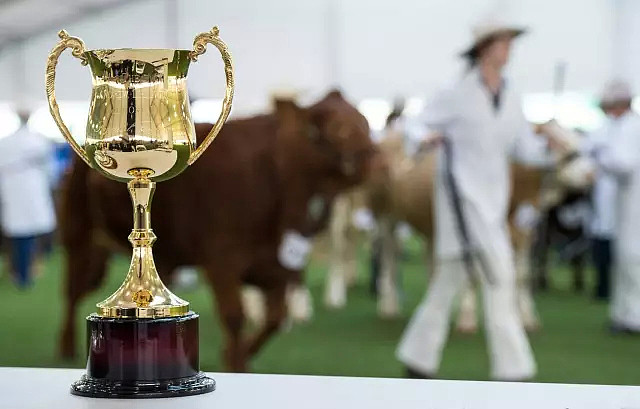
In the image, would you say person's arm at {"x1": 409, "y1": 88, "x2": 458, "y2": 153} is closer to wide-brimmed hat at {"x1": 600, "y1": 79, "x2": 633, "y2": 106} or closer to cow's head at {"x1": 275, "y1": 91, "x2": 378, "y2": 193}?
cow's head at {"x1": 275, "y1": 91, "x2": 378, "y2": 193}

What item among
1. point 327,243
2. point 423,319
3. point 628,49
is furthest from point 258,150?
point 628,49

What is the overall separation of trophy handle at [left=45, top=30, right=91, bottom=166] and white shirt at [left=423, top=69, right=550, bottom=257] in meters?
3.74

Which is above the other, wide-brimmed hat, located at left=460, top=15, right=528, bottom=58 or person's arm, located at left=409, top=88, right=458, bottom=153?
wide-brimmed hat, located at left=460, top=15, right=528, bottom=58

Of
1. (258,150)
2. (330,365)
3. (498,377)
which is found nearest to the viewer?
(498,377)

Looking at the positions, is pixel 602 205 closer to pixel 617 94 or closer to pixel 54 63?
pixel 617 94

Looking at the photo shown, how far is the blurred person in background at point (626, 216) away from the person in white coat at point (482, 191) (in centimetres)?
278

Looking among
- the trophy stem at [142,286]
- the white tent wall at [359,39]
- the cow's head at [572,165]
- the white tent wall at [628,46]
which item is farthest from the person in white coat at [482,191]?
the white tent wall at [628,46]

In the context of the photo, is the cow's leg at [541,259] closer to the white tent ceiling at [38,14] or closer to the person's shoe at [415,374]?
the person's shoe at [415,374]

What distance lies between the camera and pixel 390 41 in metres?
20.9

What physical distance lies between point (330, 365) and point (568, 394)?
16.2 feet

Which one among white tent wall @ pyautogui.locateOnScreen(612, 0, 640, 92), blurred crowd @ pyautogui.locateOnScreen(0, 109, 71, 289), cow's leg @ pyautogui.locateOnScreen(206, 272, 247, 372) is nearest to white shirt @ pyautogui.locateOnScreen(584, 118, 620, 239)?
cow's leg @ pyautogui.locateOnScreen(206, 272, 247, 372)

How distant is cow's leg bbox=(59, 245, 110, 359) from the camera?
748 centimetres

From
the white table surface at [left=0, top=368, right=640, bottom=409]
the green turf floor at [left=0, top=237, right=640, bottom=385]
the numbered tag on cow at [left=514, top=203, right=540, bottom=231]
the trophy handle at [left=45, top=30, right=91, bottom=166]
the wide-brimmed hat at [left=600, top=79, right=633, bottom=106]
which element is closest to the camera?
the white table surface at [left=0, top=368, right=640, bottom=409]

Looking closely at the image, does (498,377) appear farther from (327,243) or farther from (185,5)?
(185,5)
